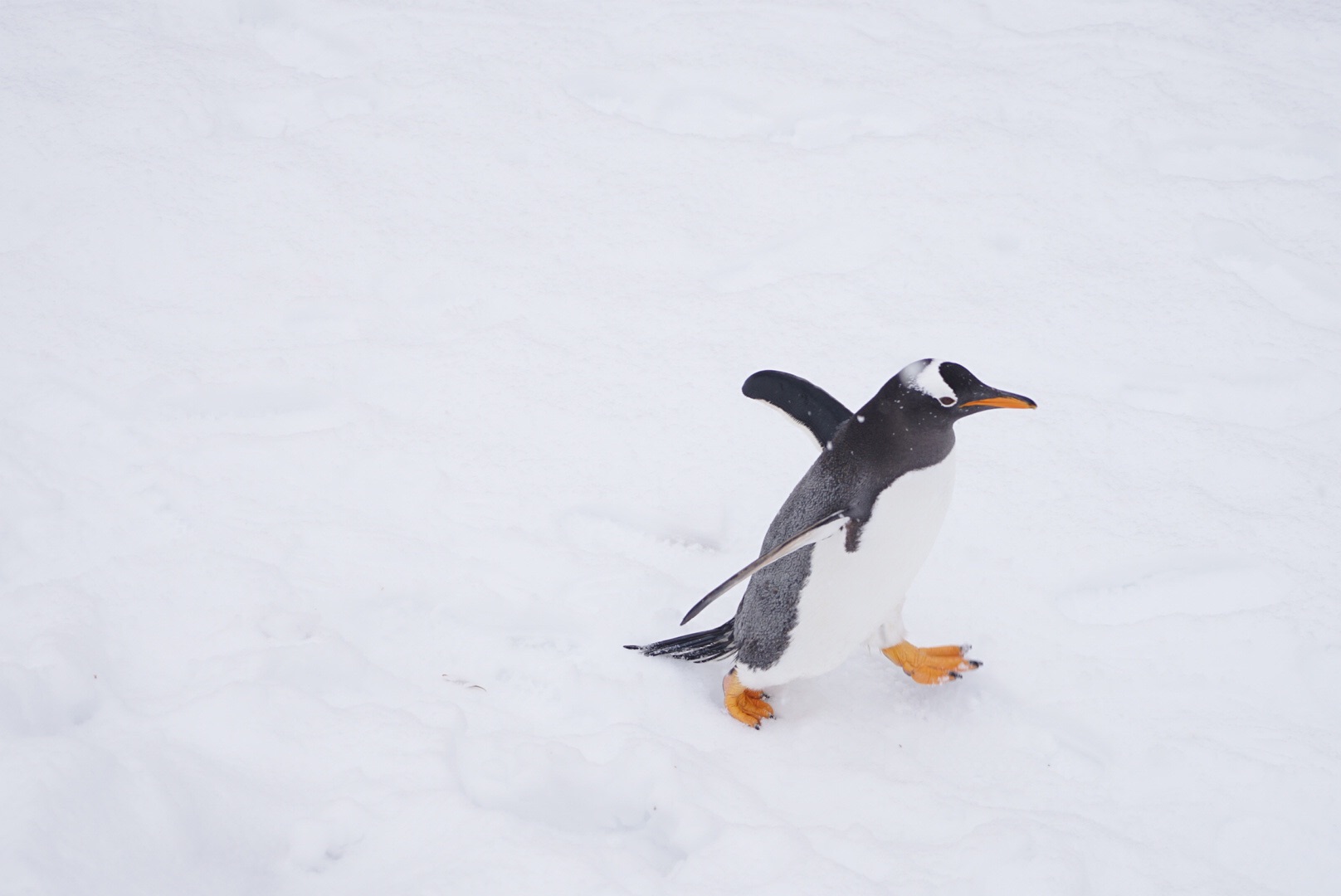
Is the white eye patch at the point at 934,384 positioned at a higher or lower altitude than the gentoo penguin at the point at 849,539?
higher

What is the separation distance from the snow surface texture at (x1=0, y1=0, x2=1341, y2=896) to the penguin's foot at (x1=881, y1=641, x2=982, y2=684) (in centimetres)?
7

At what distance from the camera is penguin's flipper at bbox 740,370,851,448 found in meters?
1.76

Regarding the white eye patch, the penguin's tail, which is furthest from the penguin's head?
the penguin's tail

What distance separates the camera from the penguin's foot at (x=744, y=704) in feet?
5.74

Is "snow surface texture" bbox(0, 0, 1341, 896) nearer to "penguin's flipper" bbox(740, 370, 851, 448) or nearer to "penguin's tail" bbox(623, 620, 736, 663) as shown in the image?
"penguin's tail" bbox(623, 620, 736, 663)

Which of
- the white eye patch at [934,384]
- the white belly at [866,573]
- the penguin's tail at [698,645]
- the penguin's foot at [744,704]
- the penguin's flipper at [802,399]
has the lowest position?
the penguin's foot at [744,704]

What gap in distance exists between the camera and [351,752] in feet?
4.95

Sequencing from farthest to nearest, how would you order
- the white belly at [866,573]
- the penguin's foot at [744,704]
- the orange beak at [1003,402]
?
the penguin's foot at [744,704] < the white belly at [866,573] < the orange beak at [1003,402]

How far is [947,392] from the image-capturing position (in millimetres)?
1493

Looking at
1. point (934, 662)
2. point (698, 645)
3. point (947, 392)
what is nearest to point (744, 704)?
point (698, 645)

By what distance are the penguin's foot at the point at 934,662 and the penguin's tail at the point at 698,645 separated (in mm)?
331

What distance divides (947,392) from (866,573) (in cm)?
34

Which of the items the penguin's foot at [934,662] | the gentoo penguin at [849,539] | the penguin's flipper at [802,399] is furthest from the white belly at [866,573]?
the penguin's flipper at [802,399]

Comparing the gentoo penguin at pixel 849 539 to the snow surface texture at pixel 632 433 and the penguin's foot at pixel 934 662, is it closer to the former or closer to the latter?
the penguin's foot at pixel 934 662
